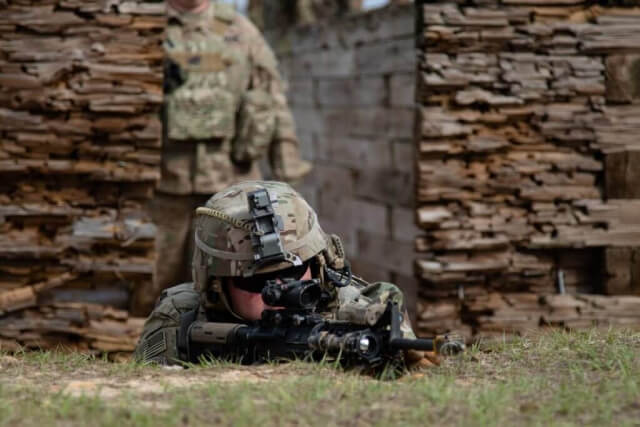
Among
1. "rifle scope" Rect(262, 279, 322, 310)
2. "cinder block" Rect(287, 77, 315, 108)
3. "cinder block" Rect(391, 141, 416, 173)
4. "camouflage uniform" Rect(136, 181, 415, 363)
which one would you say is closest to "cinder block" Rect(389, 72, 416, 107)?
"cinder block" Rect(391, 141, 416, 173)

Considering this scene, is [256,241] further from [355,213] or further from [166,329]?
[355,213]

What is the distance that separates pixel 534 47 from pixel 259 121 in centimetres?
200

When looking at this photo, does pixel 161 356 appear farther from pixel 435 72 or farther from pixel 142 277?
pixel 435 72

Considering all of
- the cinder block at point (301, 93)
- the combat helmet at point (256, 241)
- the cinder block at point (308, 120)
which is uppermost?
the cinder block at point (301, 93)

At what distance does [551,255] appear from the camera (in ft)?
22.5

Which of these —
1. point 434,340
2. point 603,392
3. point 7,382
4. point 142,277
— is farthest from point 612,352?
point 142,277

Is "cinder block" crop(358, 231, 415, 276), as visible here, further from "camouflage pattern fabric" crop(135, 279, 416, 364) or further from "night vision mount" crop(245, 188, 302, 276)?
"night vision mount" crop(245, 188, 302, 276)

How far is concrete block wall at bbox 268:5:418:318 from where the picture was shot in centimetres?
Answer: 829

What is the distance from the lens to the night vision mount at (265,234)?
4109 mm

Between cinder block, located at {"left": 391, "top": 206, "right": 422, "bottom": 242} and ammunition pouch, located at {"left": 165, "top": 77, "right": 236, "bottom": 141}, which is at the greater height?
ammunition pouch, located at {"left": 165, "top": 77, "right": 236, "bottom": 141}

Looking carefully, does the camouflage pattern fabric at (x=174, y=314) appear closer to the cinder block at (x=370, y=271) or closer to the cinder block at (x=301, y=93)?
the cinder block at (x=370, y=271)

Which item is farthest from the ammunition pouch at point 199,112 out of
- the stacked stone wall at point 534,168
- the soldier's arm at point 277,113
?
the stacked stone wall at point 534,168

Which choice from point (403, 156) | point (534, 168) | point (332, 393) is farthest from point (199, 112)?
point (332, 393)

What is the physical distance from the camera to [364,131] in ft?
30.0
